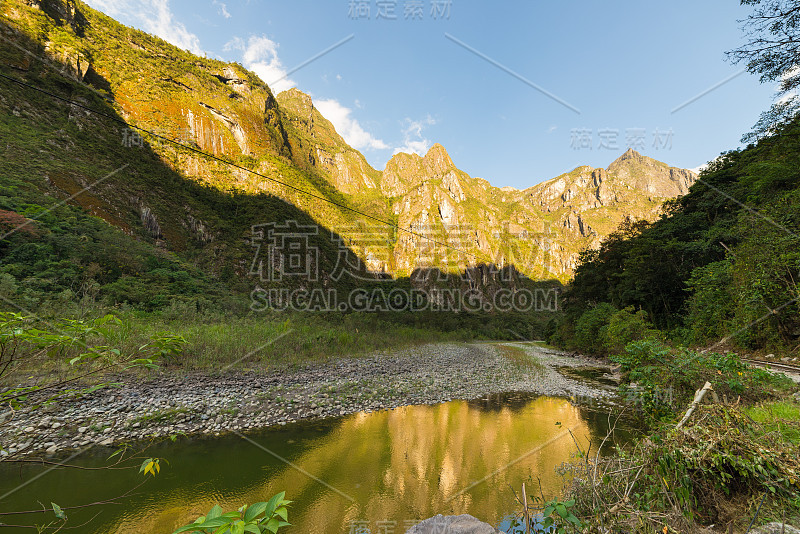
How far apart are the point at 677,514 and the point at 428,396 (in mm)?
8862

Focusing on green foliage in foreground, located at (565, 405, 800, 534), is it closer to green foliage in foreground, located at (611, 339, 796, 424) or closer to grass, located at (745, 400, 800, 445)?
grass, located at (745, 400, 800, 445)

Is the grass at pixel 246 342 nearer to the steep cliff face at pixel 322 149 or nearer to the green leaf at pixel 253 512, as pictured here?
the green leaf at pixel 253 512

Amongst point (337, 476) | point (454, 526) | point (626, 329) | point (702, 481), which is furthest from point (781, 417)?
point (626, 329)

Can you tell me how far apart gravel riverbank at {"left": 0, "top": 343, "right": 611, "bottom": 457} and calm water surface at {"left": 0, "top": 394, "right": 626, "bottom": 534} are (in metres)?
0.57

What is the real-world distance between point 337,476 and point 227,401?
4.50 m

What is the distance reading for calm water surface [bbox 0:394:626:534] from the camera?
4.52 m

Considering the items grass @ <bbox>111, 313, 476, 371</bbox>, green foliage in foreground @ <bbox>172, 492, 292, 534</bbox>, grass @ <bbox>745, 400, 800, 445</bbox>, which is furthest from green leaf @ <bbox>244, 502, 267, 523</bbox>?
grass @ <bbox>111, 313, 476, 371</bbox>

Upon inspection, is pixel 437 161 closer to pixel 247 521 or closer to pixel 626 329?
pixel 626 329

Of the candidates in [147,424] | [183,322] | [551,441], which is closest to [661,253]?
[551,441]

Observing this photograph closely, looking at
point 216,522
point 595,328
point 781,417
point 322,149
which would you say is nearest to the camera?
point 216,522

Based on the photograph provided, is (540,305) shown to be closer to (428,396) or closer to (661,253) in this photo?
(661,253)

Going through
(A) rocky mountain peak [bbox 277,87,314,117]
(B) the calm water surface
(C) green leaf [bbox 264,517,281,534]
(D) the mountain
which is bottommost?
(B) the calm water surface

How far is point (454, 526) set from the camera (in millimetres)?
3535

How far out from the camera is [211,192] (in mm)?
46500
